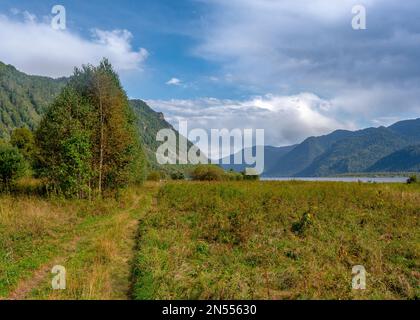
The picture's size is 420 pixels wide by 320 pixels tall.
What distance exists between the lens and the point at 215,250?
14211mm

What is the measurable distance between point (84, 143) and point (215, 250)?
60.8ft

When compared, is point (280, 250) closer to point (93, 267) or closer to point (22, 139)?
point (93, 267)

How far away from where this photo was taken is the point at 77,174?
28906mm

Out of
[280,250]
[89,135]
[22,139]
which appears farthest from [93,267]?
[22,139]

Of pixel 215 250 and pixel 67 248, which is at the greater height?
pixel 215 250

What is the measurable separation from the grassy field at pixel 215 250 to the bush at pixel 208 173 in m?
50.0

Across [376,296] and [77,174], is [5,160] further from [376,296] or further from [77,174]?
[376,296]

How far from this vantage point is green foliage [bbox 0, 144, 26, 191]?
33188 millimetres

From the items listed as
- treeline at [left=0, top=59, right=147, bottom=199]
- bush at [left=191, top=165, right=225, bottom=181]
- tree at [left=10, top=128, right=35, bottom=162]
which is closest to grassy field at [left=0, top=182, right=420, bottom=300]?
treeline at [left=0, top=59, right=147, bottom=199]

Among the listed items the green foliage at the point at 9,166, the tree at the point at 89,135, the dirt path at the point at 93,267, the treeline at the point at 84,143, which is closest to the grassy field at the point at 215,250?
the dirt path at the point at 93,267

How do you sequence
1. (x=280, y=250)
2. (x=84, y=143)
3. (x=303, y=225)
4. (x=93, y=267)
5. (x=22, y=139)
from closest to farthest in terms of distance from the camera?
(x=93, y=267) < (x=280, y=250) < (x=303, y=225) < (x=84, y=143) < (x=22, y=139)
